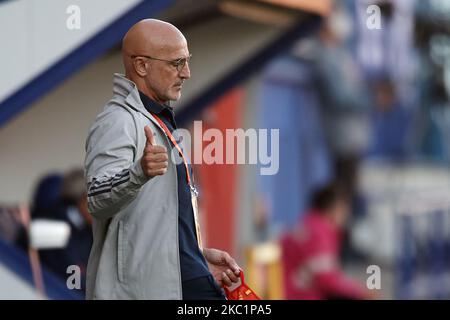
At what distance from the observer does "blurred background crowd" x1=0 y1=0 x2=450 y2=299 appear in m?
8.60

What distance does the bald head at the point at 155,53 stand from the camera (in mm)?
4695

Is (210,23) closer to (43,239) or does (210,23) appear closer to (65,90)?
(65,90)

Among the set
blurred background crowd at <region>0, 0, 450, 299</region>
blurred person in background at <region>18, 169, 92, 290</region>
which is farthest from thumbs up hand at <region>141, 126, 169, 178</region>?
blurred person in background at <region>18, 169, 92, 290</region>

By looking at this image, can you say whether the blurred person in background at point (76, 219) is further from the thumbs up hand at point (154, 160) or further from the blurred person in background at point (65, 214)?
the thumbs up hand at point (154, 160)

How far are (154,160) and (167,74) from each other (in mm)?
545

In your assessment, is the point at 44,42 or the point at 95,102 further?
the point at 95,102

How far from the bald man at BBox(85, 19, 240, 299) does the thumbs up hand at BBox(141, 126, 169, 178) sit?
0.02 m

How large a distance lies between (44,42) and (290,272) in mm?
3575

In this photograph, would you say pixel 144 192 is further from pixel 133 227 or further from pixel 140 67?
pixel 140 67

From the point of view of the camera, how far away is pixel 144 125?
4.57m

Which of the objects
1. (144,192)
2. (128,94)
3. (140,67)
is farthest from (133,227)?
(140,67)

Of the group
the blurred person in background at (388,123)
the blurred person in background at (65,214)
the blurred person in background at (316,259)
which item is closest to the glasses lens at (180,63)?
the blurred person in background at (65,214)

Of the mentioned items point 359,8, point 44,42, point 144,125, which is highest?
point 359,8

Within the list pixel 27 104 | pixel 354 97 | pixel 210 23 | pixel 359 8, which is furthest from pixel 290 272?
pixel 359 8
